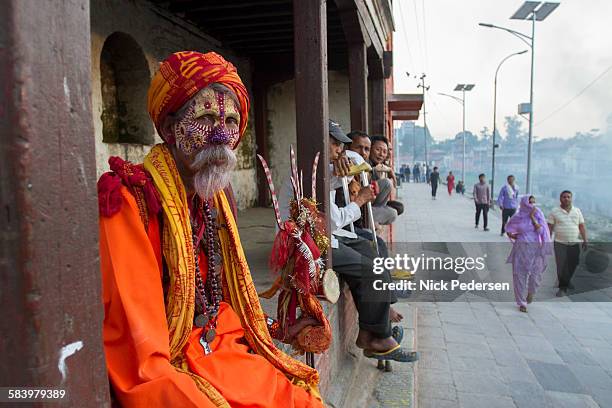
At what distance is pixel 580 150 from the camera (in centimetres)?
4338

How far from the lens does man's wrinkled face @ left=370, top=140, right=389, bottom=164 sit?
572 centimetres

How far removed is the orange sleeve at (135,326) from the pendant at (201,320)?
0.98ft

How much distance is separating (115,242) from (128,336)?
0.88 feet

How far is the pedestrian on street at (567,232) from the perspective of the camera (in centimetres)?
841

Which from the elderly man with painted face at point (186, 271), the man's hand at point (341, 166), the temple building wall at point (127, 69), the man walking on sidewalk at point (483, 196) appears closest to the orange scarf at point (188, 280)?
the elderly man with painted face at point (186, 271)

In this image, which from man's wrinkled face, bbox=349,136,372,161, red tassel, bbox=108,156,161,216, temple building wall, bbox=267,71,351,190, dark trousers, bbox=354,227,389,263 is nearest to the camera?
red tassel, bbox=108,156,161,216

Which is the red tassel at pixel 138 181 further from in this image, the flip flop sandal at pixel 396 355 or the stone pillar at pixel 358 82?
the stone pillar at pixel 358 82

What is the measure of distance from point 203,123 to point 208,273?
1.90ft

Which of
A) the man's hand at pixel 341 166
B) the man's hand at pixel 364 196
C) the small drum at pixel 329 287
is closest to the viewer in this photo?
the small drum at pixel 329 287

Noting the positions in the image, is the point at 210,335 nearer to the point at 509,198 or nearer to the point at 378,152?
the point at 378,152

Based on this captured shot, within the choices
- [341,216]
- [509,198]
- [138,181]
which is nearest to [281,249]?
[138,181]

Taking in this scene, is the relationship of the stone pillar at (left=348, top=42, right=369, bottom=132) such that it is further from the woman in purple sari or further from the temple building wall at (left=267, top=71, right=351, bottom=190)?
the temple building wall at (left=267, top=71, right=351, bottom=190)

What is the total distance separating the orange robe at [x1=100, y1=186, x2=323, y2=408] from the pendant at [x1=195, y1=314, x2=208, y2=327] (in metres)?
0.09

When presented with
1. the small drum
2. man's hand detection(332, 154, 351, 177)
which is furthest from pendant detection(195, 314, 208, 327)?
man's hand detection(332, 154, 351, 177)
